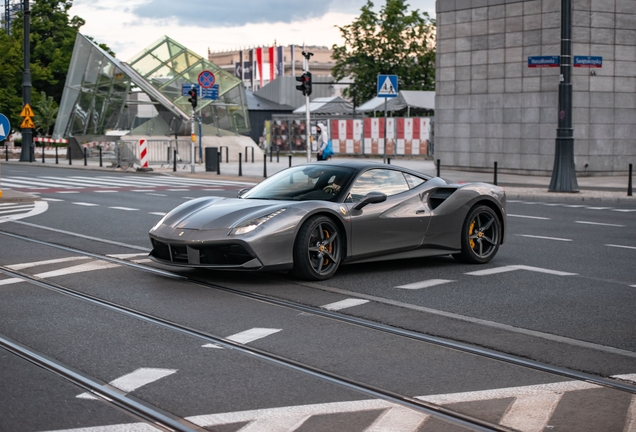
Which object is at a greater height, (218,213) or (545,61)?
(545,61)

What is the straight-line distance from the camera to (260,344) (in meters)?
6.48

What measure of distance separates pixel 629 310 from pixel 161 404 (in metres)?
4.53

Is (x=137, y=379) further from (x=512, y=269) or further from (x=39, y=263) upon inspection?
(x=512, y=269)

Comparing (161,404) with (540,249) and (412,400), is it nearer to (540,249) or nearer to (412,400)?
(412,400)

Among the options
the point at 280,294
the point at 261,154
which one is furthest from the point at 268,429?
the point at 261,154

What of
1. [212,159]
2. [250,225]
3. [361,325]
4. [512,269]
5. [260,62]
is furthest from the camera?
[260,62]

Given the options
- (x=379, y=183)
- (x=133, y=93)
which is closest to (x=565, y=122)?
(x=379, y=183)

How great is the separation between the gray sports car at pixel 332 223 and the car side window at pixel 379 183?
0.01 metres

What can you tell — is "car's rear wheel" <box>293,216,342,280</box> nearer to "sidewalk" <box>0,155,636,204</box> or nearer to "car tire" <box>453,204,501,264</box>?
"car tire" <box>453,204,501,264</box>

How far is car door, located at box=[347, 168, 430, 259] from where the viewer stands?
31.8 ft

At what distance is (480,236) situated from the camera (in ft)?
35.3

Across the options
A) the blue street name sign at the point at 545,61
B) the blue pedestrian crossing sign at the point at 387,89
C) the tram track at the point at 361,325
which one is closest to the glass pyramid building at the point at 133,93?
the blue pedestrian crossing sign at the point at 387,89

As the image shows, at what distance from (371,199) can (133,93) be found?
42.6 metres

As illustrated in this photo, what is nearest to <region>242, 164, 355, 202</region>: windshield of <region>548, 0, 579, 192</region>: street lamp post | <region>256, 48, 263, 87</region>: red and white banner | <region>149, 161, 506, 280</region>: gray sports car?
<region>149, 161, 506, 280</region>: gray sports car
